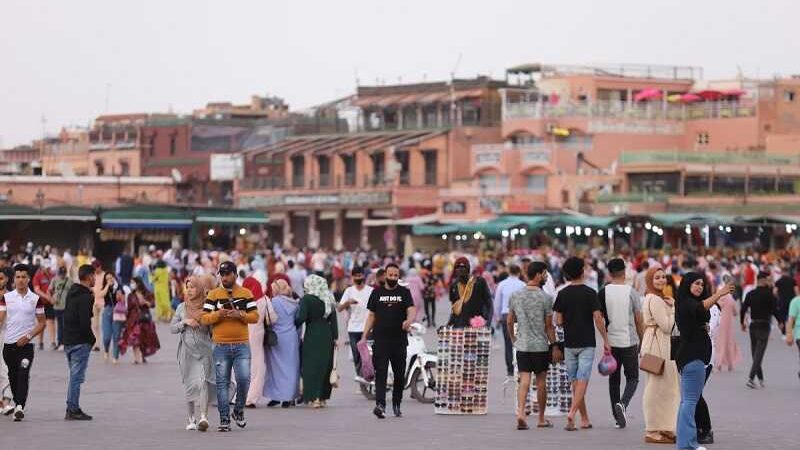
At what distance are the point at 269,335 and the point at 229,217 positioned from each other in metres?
54.2

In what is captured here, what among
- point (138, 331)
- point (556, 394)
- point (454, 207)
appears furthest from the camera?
point (454, 207)

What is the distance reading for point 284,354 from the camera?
19.9 m

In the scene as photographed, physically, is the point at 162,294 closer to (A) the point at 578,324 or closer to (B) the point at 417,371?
(B) the point at 417,371

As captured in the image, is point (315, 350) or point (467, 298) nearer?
point (315, 350)

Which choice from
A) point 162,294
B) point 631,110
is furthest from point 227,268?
point 631,110

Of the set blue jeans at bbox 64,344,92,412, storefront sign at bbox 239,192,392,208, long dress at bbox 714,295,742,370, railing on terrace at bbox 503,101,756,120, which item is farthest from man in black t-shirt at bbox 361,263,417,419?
storefront sign at bbox 239,192,392,208

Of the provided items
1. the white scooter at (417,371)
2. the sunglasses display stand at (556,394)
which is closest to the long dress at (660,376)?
the sunglasses display stand at (556,394)

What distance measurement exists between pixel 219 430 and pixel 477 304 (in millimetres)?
5510

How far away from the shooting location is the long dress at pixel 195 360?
16938mm

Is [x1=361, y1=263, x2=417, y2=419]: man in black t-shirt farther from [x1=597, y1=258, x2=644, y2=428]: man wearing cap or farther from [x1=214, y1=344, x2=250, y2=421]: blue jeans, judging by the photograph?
[x1=597, y1=258, x2=644, y2=428]: man wearing cap

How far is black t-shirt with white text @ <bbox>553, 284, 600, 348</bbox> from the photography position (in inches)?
653

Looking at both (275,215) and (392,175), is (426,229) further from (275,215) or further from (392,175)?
(275,215)

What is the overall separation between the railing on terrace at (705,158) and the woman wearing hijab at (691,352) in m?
62.8

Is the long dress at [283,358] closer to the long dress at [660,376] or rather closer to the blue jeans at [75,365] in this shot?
the blue jeans at [75,365]
